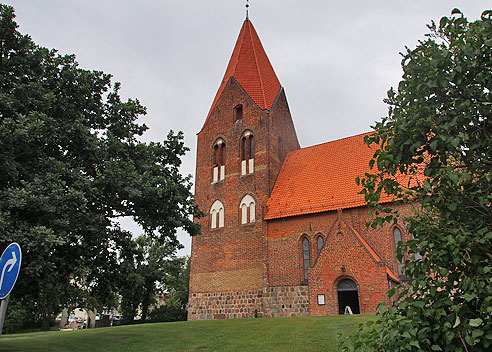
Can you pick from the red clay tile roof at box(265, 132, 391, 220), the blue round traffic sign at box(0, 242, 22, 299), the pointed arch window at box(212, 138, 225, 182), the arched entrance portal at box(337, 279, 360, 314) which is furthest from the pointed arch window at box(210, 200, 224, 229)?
the blue round traffic sign at box(0, 242, 22, 299)

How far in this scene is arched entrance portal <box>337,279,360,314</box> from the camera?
16.6 m

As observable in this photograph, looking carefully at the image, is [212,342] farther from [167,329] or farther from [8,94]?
[8,94]

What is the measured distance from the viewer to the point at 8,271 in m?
4.62

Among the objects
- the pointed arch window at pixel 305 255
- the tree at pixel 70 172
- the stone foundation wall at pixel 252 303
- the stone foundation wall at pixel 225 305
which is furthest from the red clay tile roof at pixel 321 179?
the tree at pixel 70 172

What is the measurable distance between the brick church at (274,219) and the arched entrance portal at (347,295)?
4cm

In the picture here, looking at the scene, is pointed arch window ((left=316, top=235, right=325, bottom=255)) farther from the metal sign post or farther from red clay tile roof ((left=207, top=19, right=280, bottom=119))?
the metal sign post

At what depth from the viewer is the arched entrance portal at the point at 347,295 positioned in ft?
54.5

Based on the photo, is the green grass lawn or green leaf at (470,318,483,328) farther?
the green grass lawn

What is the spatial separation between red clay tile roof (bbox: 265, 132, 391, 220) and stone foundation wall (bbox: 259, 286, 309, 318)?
12.1 ft

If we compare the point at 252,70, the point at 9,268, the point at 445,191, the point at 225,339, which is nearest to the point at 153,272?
the point at 252,70

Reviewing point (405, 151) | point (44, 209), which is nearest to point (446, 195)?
point (405, 151)

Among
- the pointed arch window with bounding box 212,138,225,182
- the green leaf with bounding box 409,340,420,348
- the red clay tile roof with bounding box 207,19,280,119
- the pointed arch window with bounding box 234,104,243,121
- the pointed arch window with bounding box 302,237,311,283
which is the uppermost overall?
the red clay tile roof with bounding box 207,19,280,119

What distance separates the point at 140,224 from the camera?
11695 mm

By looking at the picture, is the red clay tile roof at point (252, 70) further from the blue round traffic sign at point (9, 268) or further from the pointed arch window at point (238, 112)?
the blue round traffic sign at point (9, 268)
